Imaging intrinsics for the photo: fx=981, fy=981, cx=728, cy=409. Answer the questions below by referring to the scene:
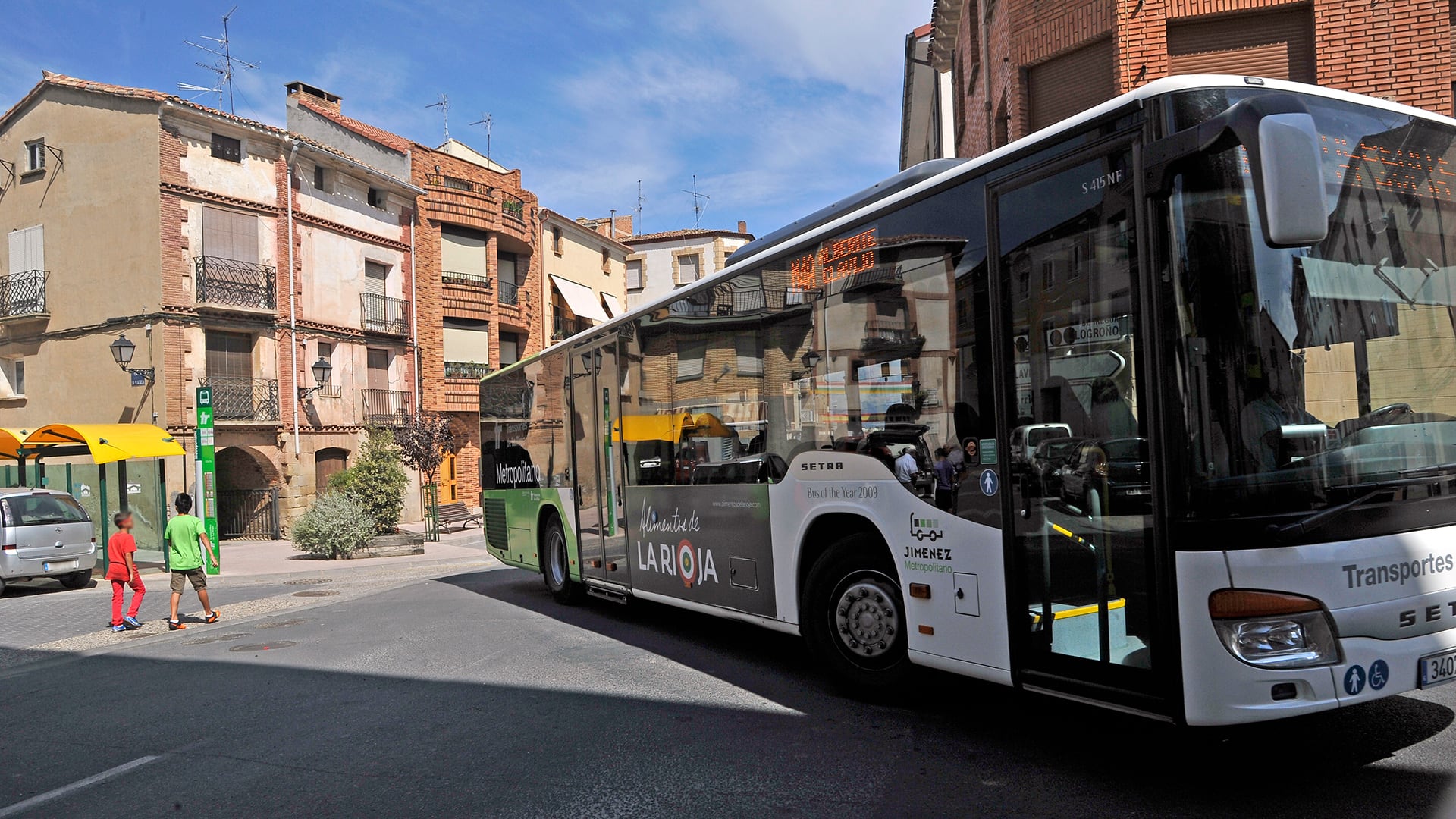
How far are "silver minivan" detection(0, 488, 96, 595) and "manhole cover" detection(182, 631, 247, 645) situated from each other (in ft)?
22.9

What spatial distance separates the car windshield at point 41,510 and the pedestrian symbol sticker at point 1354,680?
1777cm

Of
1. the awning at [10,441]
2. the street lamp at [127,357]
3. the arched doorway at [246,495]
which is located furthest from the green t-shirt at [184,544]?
the arched doorway at [246,495]

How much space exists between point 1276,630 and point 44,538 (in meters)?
17.5

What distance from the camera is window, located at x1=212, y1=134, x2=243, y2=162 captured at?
27.4 metres

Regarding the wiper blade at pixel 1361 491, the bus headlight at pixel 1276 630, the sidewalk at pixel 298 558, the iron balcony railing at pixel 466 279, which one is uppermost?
the iron balcony railing at pixel 466 279

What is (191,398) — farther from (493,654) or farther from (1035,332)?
(1035,332)

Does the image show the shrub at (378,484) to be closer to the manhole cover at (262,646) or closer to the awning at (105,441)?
the awning at (105,441)

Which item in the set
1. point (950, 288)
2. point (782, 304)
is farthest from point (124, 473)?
point (950, 288)

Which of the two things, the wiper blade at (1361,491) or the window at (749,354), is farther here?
the window at (749,354)

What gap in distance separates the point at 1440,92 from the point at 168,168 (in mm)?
27510

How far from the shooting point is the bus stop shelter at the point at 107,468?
1733cm

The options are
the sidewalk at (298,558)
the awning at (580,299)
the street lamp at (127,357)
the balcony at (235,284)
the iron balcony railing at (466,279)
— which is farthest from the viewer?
the awning at (580,299)

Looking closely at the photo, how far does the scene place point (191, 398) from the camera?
86.4 ft

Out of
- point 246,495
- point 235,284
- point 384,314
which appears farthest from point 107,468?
point 384,314
